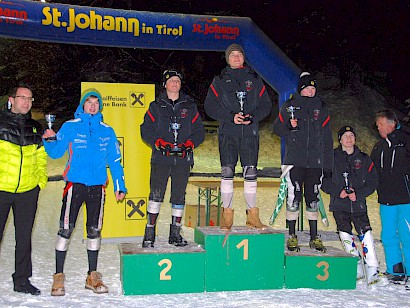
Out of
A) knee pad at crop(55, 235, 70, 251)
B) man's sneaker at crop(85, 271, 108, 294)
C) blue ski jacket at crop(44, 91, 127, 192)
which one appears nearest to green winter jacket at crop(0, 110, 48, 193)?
blue ski jacket at crop(44, 91, 127, 192)

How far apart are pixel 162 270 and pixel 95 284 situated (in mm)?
688

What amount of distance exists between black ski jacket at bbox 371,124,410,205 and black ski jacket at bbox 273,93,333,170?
670 millimetres

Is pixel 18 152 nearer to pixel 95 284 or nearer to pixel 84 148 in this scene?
pixel 84 148

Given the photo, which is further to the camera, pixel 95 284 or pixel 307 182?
pixel 307 182

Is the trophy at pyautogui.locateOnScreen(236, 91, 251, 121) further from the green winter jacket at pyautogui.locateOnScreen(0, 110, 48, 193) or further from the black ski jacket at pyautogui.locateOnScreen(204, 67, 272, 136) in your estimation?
the green winter jacket at pyautogui.locateOnScreen(0, 110, 48, 193)

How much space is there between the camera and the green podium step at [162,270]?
16.0ft

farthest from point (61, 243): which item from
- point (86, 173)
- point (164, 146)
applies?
point (164, 146)

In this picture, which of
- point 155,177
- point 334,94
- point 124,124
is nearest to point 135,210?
point 124,124

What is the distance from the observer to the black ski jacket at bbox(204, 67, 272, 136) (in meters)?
5.28

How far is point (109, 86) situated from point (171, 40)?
153 centimetres

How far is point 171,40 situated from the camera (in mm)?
8109

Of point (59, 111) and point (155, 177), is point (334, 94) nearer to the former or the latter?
point (59, 111)

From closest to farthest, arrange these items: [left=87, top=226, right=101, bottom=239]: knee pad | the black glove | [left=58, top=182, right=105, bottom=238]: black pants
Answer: [left=58, top=182, right=105, bottom=238]: black pants → [left=87, top=226, right=101, bottom=239]: knee pad → the black glove

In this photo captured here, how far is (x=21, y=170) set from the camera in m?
4.70
